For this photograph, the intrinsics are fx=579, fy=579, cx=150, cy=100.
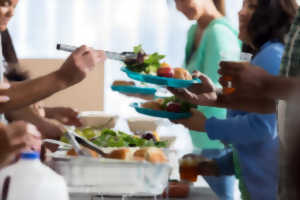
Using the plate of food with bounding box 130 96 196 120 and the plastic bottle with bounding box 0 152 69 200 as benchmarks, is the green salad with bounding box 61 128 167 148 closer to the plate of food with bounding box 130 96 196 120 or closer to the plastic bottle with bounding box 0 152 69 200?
the plate of food with bounding box 130 96 196 120

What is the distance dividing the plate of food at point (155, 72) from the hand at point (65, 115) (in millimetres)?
257

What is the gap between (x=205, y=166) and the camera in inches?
72.5

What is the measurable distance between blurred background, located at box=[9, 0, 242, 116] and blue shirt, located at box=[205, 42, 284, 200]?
2668mm

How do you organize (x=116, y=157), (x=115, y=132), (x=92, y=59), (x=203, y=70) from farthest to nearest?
1. (x=203, y=70)
2. (x=115, y=132)
3. (x=92, y=59)
4. (x=116, y=157)

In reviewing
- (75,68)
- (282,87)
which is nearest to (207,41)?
(75,68)

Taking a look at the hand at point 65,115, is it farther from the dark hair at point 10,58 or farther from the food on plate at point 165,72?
the dark hair at point 10,58

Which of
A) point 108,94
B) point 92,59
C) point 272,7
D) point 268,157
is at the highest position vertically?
point 272,7

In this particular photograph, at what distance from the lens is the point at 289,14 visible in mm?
1892

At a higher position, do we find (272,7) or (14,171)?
(272,7)

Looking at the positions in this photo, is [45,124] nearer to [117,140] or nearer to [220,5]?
Result: [117,140]

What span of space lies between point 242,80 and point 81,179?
1.34ft

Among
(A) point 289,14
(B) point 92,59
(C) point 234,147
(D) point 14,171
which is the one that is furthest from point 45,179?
(A) point 289,14

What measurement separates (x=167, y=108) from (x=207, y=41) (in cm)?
42

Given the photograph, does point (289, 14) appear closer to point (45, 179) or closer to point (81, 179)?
point (81, 179)
